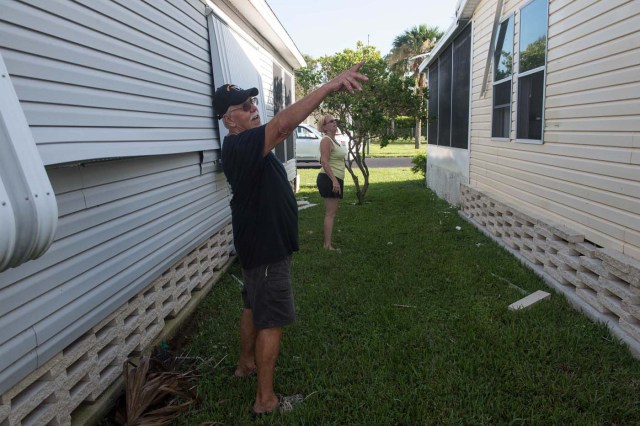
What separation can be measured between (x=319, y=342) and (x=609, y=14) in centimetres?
348

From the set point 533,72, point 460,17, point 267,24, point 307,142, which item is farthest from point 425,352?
point 307,142

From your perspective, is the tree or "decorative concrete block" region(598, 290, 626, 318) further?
the tree

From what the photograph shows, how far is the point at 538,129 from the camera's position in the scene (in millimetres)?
5562

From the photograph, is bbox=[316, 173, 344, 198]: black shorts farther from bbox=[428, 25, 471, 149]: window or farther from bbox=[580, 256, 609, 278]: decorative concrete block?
bbox=[428, 25, 471, 149]: window

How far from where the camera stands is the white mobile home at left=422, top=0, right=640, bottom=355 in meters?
3.70

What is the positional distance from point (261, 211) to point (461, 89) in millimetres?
7777

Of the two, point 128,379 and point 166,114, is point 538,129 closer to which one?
point 166,114

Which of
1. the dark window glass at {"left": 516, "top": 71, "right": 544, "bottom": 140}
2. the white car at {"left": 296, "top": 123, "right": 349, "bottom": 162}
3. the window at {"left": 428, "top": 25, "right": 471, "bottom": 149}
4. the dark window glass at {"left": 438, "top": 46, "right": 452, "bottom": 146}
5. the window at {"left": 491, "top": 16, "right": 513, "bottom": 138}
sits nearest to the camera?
the dark window glass at {"left": 516, "top": 71, "right": 544, "bottom": 140}

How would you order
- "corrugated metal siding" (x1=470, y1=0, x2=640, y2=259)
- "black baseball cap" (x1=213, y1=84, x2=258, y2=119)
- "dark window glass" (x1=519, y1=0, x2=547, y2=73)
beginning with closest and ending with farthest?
"black baseball cap" (x1=213, y1=84, x2=258, y2=119), "corrugated metal siding" (x1=470, y1=0, x2=640, y2=259), "dark window glass" (x1=519, y1=0, x2=547, y2=73)

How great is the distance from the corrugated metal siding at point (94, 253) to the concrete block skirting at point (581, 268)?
11.1ft

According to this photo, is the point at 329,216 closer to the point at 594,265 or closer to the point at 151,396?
the point at 594,265

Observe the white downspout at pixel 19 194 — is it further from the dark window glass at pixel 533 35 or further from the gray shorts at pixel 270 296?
the dark window glass at pixel 533 35

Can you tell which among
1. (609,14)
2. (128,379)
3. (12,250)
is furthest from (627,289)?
(12,250)

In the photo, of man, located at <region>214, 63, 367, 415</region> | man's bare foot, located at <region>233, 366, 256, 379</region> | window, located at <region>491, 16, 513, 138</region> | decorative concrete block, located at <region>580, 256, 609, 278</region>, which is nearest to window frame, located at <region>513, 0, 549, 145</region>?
window, located at <region>491, 16, 513, 138</region>
